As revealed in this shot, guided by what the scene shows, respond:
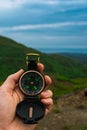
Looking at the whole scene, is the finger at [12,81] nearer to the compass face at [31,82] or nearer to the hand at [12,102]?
the hand at [12,102]

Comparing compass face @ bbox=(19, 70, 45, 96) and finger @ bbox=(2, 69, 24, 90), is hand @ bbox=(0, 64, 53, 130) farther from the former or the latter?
compass face @ bbox=(19, 70, 45, 96)

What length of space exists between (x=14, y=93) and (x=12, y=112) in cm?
35

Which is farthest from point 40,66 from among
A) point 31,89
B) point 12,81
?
point 12,81

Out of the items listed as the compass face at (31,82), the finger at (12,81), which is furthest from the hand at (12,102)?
the compass face at (31,82)

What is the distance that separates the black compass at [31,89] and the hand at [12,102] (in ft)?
A: 0.44

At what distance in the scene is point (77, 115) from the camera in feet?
92.0

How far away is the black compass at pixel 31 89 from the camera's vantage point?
6.96m


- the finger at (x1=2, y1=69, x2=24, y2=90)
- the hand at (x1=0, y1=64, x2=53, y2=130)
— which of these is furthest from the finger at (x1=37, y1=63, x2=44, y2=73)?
the finger at (x1=2, y1=69, x2=24, y2=90)

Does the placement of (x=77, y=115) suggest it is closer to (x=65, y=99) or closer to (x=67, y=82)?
(x=65, y=99)

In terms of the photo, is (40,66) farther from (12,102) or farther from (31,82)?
(12,102)

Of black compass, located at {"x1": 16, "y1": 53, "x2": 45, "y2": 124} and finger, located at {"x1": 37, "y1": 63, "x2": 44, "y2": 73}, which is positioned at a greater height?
finger, located at {"x1": 37, "y1": 63, "x2": 44, "y2": 73}

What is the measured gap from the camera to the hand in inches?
284

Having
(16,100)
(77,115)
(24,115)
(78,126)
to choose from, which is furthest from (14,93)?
(77,115)

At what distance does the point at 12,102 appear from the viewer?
24.1 ft
